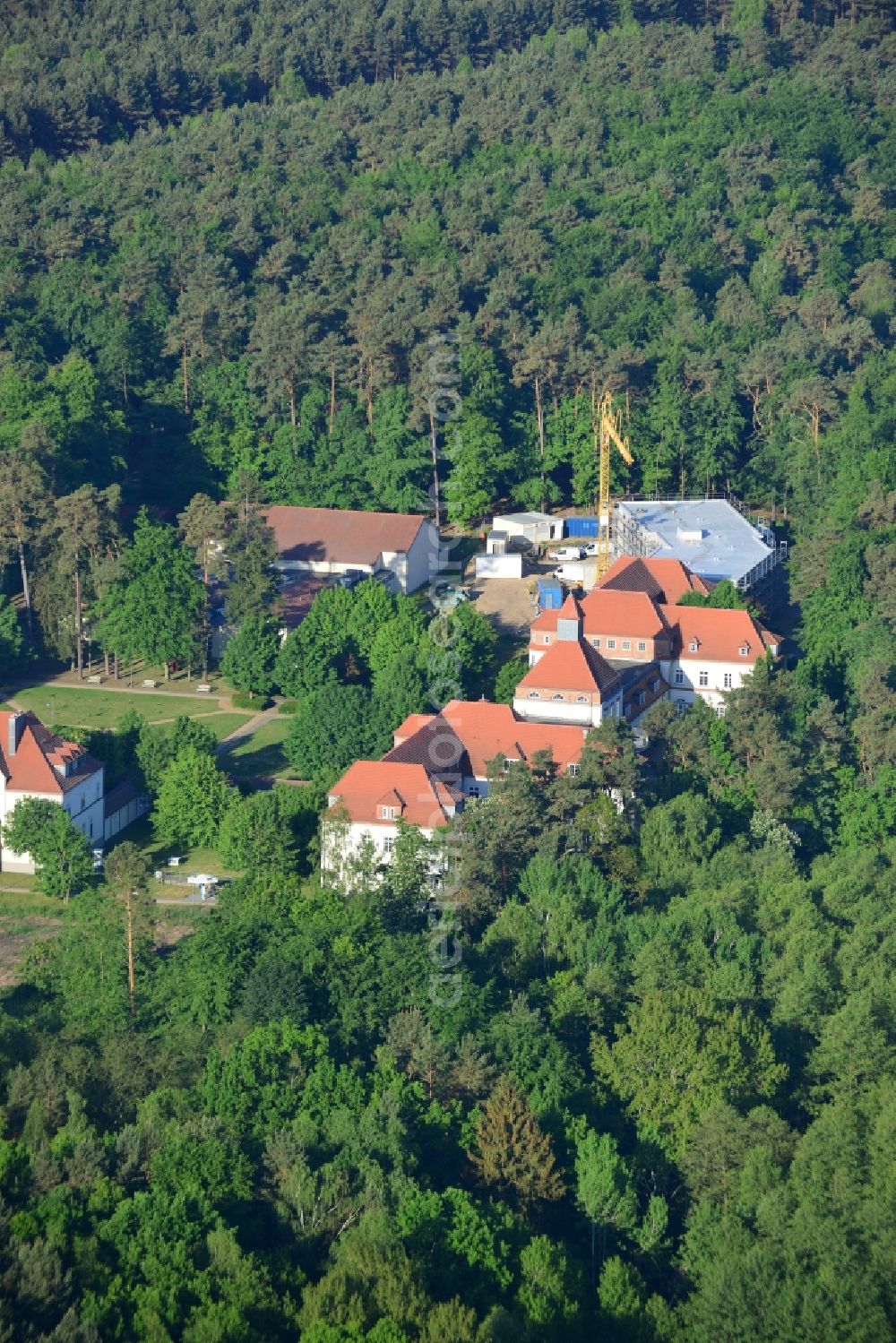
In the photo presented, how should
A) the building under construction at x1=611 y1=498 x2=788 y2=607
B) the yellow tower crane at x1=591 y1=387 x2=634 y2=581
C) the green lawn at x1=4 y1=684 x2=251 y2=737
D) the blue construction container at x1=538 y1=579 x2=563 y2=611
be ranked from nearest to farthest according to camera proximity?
the green lawn at x1=4 y1=684 x2=251 y2=737, the blue construction container at x1=538 y1=579 x2=563 y2=611, the building under construction at x1=611 y1=498 x2=788 y2=607, the yellow tower crane at x1=591 y1=387 x2=634 y2=581

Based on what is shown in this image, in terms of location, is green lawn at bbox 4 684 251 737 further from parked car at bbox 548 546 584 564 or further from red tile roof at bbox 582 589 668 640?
parked car at bbox 548 546 584 564

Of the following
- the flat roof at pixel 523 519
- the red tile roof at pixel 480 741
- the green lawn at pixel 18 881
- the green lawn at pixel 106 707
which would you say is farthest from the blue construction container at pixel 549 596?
the green lawn at pixel 18 881

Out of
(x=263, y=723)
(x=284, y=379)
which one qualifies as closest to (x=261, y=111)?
(x=284, y=379)

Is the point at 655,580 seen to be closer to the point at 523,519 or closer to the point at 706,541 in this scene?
the point at 706,541

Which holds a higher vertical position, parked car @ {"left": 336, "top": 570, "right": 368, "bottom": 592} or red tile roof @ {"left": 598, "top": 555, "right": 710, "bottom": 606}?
red tile roof @ {"left": 598, "top": 555, "right": 710, "bottom": 606}

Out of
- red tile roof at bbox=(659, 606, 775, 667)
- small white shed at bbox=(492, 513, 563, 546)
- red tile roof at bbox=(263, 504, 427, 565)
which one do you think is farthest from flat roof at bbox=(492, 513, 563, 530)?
red tile roof at bbox=(659, 606, 775, 667)

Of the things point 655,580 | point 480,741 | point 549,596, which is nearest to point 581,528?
point 549,596

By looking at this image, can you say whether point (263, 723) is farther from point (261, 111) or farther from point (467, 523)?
point (261, 111)
